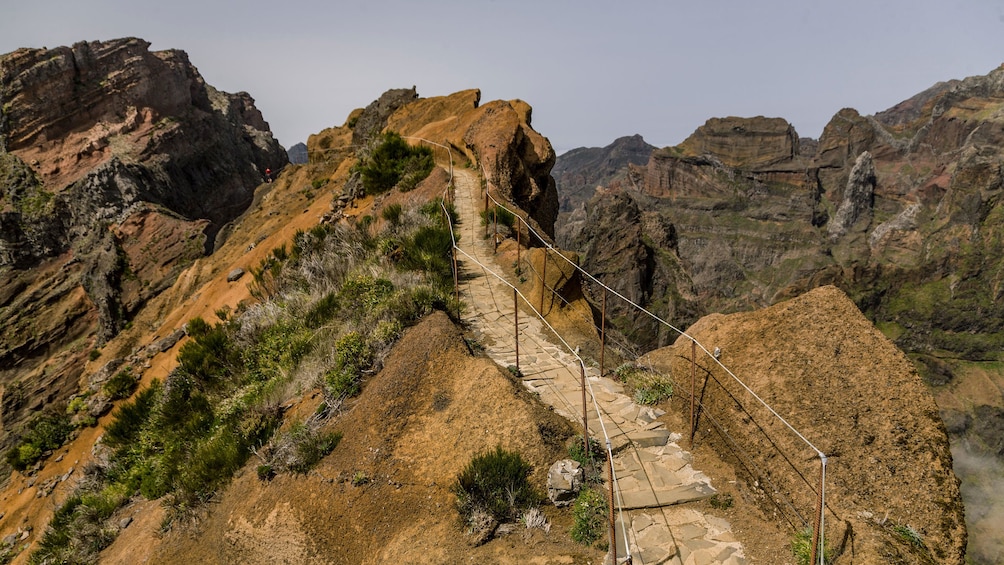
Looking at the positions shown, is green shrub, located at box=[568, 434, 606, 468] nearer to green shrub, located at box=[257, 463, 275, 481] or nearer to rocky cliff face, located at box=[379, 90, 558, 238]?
green shrub, located at box=[257, 463, 275, 481]

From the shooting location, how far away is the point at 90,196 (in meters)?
53.1

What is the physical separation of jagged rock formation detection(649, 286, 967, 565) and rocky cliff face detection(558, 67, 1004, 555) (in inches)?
2623

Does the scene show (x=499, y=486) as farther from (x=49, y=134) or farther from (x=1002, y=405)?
(x=1002, y=405)

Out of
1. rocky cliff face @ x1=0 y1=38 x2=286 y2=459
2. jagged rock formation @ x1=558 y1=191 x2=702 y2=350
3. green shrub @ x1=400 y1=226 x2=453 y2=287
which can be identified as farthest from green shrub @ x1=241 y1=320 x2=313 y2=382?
jagged rock formation @ x1=558 y1=191 x2=702 y2=350

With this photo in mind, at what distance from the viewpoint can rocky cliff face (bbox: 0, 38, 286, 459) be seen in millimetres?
39094

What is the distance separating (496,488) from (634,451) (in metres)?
1.82

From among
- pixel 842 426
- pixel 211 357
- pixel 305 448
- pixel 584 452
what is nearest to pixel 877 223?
pixel 842 426

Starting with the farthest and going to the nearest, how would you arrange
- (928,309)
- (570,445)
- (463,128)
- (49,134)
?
(928,309)
(49,134)
(463,128)
(570,445)

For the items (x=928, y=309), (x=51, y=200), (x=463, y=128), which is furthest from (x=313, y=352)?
(x=928, y=309)

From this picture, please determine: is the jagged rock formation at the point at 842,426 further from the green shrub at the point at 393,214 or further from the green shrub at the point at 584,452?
the green shrub at the point at 393,214

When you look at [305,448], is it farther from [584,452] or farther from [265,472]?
[584,452]

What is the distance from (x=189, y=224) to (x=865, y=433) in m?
58.3

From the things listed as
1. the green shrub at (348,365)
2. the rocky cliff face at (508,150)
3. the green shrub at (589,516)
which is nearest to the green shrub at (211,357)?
the green shrub at (348,365)

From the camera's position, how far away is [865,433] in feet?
15.5
